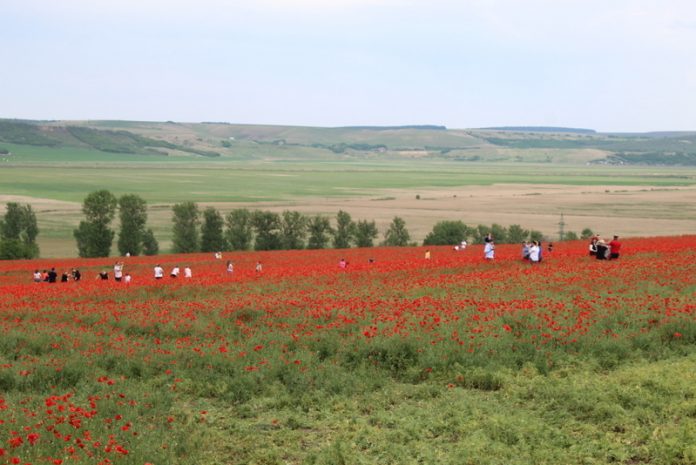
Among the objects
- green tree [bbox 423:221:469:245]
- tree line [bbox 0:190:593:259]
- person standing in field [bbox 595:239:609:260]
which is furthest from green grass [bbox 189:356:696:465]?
green tree [bbox 423:221:469:245]

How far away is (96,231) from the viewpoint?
88938 mm

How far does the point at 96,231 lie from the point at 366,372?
75.7 meters

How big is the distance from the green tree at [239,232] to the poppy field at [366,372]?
62.7m

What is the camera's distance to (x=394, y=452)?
551 inches

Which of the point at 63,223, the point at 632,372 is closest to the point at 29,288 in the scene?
the point at 632,372

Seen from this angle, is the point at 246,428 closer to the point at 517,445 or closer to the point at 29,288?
the point at 517,445

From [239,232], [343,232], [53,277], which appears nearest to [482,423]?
[53,277]

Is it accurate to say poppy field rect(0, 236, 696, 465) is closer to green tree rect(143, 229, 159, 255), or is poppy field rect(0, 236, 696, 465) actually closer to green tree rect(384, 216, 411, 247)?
green tree rect(143, 229, 159, 255)

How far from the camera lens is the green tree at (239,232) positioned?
93188 mm

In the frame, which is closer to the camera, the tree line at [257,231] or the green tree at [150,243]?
the green tree at [150,243]

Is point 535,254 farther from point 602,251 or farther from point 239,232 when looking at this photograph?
point 239,232

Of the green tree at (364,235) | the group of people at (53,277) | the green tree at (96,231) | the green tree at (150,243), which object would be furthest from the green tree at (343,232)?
the group of people at (53,277)

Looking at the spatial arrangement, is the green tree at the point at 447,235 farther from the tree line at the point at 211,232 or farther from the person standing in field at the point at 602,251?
the person standing in field at the point at 602,251

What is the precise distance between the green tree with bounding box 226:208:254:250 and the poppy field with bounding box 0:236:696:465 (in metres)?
62.7
